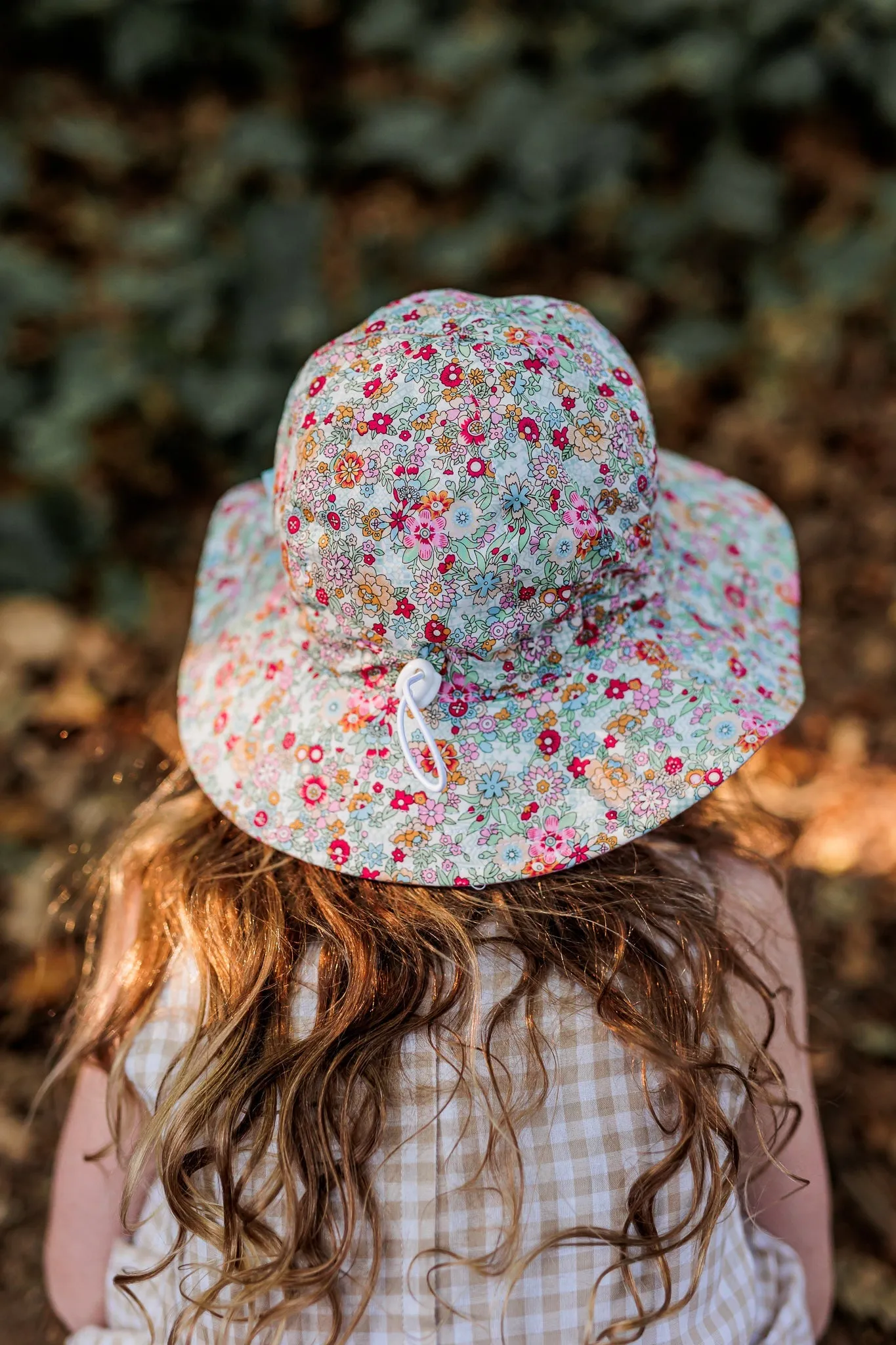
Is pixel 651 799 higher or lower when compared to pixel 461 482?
lower

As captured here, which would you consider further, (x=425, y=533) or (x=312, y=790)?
(x=312, y=790)

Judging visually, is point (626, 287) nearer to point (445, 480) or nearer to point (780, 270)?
point (780, 270)

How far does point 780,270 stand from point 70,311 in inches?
75.7

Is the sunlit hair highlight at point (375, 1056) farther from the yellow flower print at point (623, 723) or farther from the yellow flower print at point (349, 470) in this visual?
the yellow flower print at point (349, 470)

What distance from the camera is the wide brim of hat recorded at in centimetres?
107

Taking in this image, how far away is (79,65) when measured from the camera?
259cm

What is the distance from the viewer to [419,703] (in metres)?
1.06

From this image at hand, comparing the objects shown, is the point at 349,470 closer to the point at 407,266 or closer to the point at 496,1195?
the point at 496,1195

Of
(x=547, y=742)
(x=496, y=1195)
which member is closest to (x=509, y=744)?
(x=547, y=742)

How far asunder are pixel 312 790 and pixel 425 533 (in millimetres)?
323

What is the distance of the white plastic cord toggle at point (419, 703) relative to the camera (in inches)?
40.8

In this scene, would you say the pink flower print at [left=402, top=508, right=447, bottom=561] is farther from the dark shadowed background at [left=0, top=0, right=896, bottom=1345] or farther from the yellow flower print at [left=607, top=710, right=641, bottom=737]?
the dark shadowed background at [left=0, top=0, right=896, bottom=1345]

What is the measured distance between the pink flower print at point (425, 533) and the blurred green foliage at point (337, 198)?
1.71 metres

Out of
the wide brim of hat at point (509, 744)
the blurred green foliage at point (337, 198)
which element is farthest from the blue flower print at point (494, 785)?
the blurred green foliage at point (337, 198)
